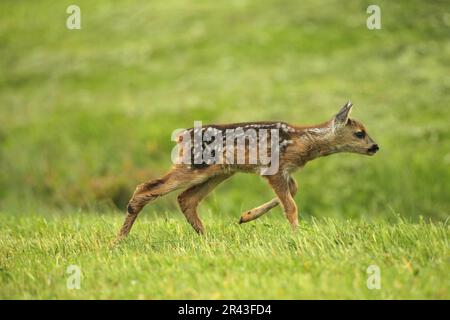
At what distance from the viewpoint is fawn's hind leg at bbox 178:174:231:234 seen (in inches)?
388

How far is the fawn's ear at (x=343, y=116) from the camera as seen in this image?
998cm

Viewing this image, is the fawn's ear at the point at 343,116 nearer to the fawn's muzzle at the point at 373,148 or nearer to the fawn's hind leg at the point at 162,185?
the fawn's muzzle at the point at 373,148

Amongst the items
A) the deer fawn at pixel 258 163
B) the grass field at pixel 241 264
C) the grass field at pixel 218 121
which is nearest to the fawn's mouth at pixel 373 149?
the deer fawn at pixel 258 163

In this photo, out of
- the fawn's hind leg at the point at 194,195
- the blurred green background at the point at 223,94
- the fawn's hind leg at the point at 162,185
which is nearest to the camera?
the fawn's hind leg at the point at 162,185

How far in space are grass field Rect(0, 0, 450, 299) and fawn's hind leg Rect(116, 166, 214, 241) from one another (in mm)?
383

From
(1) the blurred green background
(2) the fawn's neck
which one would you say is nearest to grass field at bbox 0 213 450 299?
(2) the fawn's neck

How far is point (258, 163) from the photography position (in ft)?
31.9

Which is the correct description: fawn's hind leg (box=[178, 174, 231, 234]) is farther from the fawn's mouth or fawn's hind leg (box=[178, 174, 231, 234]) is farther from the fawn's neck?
the fawn's mouth

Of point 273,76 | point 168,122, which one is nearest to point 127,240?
point 168,122

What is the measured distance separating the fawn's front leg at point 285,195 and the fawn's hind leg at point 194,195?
65 centimetres

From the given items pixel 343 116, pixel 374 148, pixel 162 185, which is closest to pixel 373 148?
pixel 374 148

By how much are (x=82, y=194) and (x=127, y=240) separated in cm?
1024

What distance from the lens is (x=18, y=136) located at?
22.1 metres

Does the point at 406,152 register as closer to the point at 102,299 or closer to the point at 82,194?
the point at 82,194
